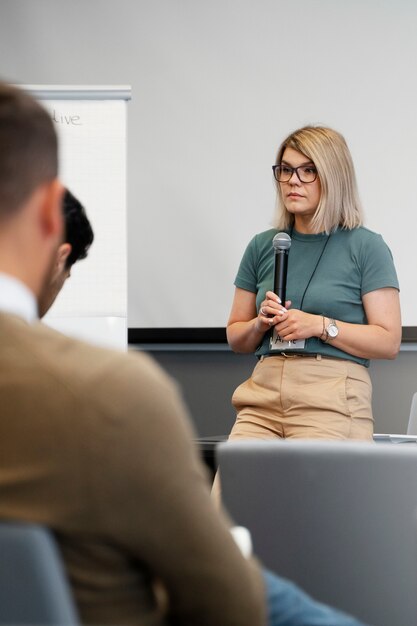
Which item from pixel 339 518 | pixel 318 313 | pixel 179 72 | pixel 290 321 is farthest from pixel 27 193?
pixel 179 72

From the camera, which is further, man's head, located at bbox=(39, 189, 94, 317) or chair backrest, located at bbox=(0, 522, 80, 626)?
man's head, located at bbox=(39, 189, 94, 317)

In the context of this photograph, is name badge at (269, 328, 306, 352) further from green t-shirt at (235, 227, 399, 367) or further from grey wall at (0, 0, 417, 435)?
grey wall at (0, 0, 417, 435)

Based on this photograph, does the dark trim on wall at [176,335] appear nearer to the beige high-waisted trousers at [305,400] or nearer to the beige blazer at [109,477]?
the beige high-waisted trousers at [305,400]

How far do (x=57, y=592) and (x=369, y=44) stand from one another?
13.1 ft

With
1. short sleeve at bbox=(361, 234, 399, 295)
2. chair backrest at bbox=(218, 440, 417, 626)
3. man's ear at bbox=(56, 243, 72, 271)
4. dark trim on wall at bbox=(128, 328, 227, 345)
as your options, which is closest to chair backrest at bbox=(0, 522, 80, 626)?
chair backrest at bbox=(218, 440, 417, 626)

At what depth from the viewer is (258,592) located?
1098mm

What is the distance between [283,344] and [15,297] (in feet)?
6.20

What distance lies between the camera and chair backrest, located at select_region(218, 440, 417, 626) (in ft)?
5.62

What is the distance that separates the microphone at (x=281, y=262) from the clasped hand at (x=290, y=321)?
30 millimetres

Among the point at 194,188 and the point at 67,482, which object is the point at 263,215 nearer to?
the point at 194,188

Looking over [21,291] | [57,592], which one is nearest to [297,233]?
[21,291]

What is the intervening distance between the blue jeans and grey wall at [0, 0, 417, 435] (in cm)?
330

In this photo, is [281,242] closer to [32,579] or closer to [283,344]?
[283,344]

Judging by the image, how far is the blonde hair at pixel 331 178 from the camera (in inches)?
120
